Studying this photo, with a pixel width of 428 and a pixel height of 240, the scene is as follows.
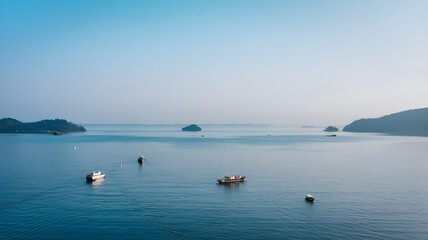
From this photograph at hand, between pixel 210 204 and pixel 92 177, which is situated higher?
pixel 92 177

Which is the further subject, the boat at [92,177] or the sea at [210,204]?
the boat at [92,177]

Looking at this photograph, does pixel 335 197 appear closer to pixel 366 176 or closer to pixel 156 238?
pixel 366 176

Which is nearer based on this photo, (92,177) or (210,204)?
(210,204)

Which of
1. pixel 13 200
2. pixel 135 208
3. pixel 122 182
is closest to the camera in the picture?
pixel 135 208

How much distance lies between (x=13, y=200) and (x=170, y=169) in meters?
50.5

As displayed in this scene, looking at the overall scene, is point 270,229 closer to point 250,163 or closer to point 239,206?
point 239,206

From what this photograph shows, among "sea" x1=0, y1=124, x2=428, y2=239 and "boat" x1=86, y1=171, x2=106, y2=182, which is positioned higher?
"boat" x1=86, y1=171, x2=106, y2=182

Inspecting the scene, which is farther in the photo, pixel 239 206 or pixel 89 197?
pixel 89 197

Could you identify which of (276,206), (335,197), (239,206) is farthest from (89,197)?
(335,197)

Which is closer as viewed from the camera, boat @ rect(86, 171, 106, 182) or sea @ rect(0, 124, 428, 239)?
sea @ rect(0, 124, 428, 239)

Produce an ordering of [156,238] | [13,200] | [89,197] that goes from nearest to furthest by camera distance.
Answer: [156,238], [13,200], [89,197]

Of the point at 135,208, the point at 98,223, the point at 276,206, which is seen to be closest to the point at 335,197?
the point at 276,206

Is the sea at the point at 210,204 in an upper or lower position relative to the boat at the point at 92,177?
lower

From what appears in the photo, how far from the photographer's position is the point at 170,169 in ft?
352
